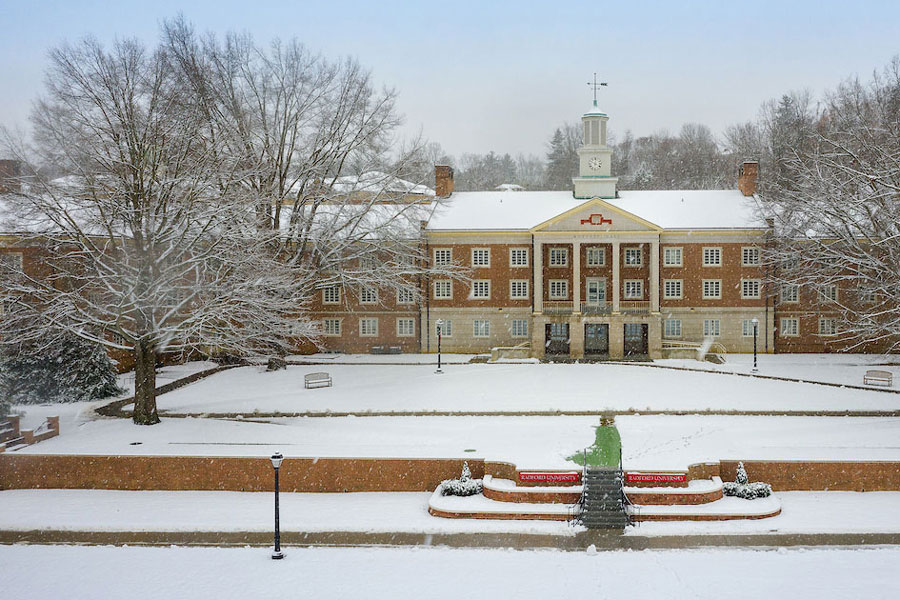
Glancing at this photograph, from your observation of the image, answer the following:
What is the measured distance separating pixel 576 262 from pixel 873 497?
76.3 ft

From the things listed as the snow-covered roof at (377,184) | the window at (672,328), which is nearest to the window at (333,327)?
the snow-covered roof at (377,184)

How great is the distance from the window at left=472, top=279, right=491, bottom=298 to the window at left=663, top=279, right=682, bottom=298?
1071cm

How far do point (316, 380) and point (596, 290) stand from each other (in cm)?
1939

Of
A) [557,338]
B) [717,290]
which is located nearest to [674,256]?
[717,290]

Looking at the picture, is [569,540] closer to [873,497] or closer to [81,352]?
[873,497]

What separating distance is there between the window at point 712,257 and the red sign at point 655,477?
2560 cm

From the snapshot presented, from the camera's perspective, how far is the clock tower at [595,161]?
45.4 meters

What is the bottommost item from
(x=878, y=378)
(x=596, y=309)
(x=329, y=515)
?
(x=329, y=515)

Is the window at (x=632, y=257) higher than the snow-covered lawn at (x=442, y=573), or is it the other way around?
the window at (x=632, y=257)

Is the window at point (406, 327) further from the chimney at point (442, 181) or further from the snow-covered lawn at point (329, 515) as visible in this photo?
the snow-covered lawn at point (329, 515)

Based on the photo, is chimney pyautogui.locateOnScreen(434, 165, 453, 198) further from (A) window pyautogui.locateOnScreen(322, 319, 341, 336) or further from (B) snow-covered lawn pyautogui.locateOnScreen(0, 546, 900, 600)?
(B) snow-covered lawn pyautogui.locateOnScreen(0, 546, 900, 600)

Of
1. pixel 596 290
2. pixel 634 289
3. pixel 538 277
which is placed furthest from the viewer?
pixel 596 290

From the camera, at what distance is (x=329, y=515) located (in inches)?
766

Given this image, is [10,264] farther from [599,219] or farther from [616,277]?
[616,277]
